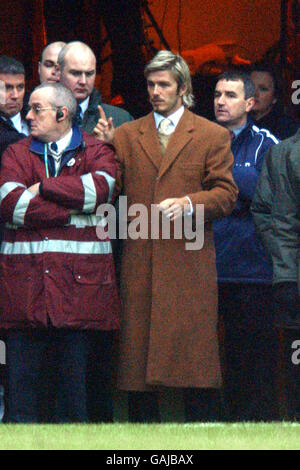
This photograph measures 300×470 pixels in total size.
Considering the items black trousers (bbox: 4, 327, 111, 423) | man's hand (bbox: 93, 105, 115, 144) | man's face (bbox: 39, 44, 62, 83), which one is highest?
man's face (bbox: 39, 44, 62, 83)

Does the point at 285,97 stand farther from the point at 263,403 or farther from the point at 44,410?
the point at 44,410

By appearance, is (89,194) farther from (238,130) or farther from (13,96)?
(238,130)

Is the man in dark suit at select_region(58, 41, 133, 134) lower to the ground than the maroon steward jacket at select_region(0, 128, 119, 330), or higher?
higher

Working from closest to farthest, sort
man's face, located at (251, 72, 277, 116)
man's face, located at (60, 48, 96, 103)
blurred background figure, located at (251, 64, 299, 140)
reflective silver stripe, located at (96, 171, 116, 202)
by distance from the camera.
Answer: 1. reflective silver stripe, located at (96, 171, 116, 202)
2. man's face, located at (60, 48, 96, 103)
3. blurred background figure, located at (251, 64, 299, 140)
4. man's face, located at (251, 72, 277, 116)

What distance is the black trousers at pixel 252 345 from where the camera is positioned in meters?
8.46

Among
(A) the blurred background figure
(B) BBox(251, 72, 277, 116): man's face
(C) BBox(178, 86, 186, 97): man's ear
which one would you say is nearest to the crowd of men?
(C) BBox(178, 86, 186, 97): man's ear

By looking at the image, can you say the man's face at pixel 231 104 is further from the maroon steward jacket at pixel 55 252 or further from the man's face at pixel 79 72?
the maroon steward jacket at pixel 55 252

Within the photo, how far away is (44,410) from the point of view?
26.0 feet

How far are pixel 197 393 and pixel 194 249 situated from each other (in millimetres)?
799

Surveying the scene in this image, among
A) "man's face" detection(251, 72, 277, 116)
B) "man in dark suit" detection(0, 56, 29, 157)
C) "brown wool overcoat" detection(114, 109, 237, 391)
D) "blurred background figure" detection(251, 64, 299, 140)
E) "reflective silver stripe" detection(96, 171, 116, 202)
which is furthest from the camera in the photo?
"man's face" detection(251, 72, 277, 116)

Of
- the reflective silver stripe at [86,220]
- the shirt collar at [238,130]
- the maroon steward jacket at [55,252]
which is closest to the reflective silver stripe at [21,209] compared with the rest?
the maroon steward jacket at [55,252]

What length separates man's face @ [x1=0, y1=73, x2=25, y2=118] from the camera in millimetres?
8402

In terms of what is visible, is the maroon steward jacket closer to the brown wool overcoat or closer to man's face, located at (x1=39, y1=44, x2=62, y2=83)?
the brown wool overcoat

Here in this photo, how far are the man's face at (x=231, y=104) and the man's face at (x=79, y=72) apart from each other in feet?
2.86
